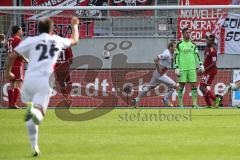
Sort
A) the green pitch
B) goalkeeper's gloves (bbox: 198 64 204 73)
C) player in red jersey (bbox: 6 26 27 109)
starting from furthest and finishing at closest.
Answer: goalkeeper's gloves (bbox: 198 64 204 73)
player in red jersey (bbox: 6 26 27 109)
the green pitch

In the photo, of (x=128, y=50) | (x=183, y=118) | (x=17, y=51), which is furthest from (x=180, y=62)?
(x=17, y=51)

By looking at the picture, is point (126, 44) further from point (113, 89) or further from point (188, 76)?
point (188, 76)

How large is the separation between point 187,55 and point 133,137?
8563mm

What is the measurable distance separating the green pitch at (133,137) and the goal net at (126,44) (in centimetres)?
344

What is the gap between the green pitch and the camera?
11405 mm

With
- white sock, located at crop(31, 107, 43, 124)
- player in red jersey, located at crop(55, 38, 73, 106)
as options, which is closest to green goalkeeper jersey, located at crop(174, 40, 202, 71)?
player in red jersey, located at crop(55, 38, 73, 106)

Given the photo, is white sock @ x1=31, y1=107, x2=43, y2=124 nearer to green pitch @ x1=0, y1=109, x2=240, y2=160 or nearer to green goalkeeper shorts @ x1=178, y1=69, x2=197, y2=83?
green pitch @ x1=0, y1=109, x2=240, y2=160

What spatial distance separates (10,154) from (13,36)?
10.3 meters

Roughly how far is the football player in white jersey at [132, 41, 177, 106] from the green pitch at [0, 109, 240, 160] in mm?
2744

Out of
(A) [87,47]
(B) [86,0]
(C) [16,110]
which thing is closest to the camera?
(C) [16,110]

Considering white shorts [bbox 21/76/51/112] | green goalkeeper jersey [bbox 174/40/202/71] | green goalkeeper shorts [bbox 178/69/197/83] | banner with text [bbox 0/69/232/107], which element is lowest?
banner with text [bbox 0/69/232/107]

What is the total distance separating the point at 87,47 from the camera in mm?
24172

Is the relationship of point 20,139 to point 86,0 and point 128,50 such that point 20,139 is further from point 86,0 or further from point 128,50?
point 86,0

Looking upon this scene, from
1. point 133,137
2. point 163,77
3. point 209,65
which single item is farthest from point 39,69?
point 209,65
